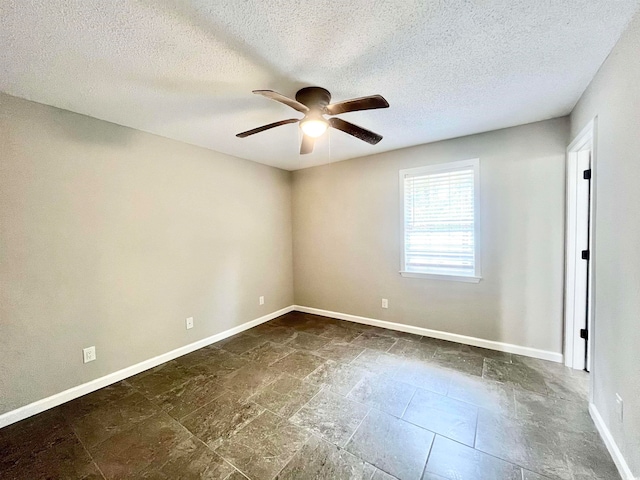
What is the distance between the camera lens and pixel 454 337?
320 centimetres

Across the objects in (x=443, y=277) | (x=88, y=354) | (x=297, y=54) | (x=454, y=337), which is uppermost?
(x=297, y=54)

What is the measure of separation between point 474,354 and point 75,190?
418 centimetres

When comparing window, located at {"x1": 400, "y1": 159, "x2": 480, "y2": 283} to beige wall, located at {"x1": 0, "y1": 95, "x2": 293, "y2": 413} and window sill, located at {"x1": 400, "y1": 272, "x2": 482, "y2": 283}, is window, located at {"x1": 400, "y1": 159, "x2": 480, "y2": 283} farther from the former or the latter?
beige wall, located at {"x1": 0, "y1": 95, "x2": 293, "y2": 413}

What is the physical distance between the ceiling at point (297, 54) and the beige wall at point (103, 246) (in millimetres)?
383

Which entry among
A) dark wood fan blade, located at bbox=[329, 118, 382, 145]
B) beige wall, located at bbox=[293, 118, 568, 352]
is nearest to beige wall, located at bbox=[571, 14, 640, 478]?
beige wall, located at bbox=[293, 118, 568, 352]

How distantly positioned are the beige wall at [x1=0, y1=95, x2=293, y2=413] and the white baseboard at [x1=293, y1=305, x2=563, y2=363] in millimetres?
1558

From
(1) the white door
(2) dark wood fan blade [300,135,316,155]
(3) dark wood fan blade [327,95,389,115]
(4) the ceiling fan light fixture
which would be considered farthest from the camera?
(1) the white door

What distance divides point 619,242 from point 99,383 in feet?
13.2

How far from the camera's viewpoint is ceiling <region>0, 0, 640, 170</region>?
128cm

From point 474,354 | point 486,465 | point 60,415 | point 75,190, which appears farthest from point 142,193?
point 474,354

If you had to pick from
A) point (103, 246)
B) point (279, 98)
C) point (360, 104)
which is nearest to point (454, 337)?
point (360, 104)

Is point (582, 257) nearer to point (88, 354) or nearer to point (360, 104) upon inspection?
point (360, 104)

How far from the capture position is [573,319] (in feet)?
8.33

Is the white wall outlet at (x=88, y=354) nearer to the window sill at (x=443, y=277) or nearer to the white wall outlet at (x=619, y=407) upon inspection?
the window sill at (x=443, y=277)
